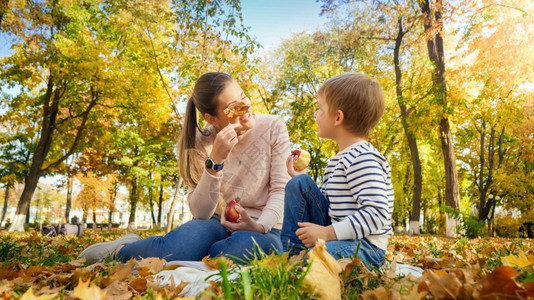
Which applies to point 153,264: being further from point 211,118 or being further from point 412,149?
point 412,149

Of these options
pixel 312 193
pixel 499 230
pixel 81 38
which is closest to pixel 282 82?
pixel 81 38

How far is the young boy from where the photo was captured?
1.98 metres

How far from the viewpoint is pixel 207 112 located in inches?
136

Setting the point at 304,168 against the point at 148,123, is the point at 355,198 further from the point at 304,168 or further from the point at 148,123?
the point at 148,123

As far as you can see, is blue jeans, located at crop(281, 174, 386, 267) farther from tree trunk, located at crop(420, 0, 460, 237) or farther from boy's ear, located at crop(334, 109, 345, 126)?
tree trunk, located at crop(420, 0, 460, 237)

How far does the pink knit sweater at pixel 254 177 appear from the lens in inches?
121

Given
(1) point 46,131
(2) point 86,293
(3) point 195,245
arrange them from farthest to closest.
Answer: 1. (1) point 46,131
2. (3) point 195,245
3. (2) point 86,293

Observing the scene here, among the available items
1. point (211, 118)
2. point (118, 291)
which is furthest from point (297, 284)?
point (211, 118)

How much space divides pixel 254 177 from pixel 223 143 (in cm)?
56

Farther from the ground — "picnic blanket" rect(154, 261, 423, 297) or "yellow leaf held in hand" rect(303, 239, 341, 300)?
"yellow leaf held in hand" rect(303, 239, 341, 300)

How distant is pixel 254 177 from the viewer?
332 cm

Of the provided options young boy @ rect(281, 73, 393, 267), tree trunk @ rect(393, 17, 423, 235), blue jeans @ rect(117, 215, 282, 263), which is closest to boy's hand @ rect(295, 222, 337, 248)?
young boy @ rect(281, 73, 393, 267)

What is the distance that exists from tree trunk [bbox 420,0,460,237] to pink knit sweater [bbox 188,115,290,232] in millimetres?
7593

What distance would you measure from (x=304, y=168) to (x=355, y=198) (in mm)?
1314
